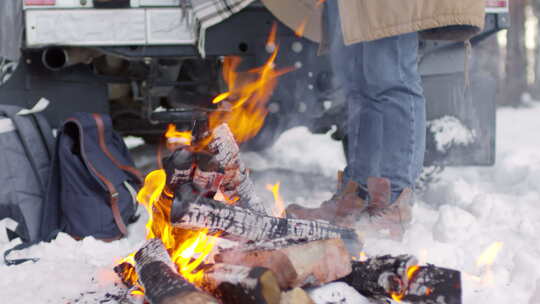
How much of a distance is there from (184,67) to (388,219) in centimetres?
174

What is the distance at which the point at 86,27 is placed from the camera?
9.77 feet

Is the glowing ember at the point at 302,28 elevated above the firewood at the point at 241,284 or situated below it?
above

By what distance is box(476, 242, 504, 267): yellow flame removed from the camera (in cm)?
211

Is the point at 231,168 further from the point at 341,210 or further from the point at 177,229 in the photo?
the point at 341,210

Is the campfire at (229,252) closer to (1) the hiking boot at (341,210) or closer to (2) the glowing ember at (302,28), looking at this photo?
(1) the hiking boot at (341,210)

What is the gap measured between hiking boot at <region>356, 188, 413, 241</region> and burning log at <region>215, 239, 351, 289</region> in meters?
0.69

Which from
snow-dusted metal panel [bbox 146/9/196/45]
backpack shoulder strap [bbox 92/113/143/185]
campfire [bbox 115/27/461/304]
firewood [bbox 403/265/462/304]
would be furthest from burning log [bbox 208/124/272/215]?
snow-dusted metal panel [bbox 146/9/196/45]

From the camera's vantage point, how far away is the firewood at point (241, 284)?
1.47 meters

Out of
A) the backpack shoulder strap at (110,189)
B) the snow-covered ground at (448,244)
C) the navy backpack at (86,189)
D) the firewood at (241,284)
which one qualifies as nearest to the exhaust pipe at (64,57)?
the navy backpack at (86,189)

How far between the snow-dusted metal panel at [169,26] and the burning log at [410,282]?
70.4 inches

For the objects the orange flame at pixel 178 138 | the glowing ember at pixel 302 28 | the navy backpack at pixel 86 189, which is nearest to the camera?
the orange flame at pixel 178 138

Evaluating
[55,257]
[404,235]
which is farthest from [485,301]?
[55,257]

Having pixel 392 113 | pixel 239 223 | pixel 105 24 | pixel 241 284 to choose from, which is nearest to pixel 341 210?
pixel 392 113

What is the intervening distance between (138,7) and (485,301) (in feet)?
7.13
